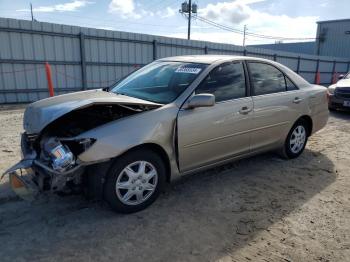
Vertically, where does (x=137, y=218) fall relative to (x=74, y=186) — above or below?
below

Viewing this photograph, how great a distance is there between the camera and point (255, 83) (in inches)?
167

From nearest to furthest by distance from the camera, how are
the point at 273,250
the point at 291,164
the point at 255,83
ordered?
the point at 273,250
the point at 255,83
the point at 291,164

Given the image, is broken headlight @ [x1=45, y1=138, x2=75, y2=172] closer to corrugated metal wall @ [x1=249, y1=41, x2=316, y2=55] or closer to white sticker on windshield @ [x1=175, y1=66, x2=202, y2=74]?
white sticker on windshield @ [x1=175, y1=66, x2=202, y2=74]

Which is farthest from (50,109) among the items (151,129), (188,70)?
(188,70)

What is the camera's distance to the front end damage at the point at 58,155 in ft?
9.27

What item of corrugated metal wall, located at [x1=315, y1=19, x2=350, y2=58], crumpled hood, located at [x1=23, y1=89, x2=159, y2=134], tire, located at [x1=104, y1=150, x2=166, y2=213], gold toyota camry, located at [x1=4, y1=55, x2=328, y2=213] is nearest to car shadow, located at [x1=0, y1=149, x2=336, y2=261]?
tire, located at [x1=104, y1=150, x2=166, y2=213]

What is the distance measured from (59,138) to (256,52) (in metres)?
17.5

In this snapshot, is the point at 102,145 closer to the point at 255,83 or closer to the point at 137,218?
the point at 137,218

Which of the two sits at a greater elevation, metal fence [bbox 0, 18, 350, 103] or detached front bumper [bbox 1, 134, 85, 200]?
metal fence [bbox 0, 18, 350, 103]

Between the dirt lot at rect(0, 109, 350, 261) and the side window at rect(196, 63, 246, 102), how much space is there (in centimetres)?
116

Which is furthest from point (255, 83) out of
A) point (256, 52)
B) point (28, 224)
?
point (256, 52)

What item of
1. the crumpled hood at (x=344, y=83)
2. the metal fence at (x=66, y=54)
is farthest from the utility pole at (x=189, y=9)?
the crumpled hood at (x=344, y=83)

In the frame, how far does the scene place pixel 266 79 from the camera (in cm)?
446

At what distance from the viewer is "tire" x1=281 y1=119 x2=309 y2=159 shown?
4910 millimetres
